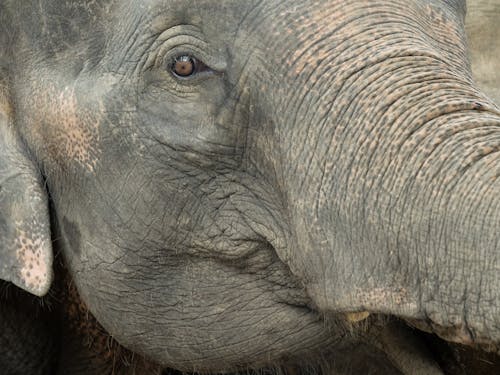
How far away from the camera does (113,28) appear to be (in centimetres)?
300

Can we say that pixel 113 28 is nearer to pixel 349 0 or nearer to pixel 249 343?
pixel 349 0

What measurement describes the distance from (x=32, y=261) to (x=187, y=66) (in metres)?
0.68

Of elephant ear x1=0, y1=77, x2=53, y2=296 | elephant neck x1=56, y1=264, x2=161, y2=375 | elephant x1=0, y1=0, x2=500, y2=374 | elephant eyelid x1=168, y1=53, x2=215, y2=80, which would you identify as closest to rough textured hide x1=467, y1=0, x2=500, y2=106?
elephant x1=0, y1=0, x2=500, y2=374

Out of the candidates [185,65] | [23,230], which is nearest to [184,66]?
[185,65]

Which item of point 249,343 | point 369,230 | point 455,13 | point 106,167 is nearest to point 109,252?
point 106,167

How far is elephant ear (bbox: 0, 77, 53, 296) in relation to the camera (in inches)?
120

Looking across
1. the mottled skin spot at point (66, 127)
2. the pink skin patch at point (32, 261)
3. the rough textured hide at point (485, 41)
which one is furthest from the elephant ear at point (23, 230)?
the rough textured hide at point (485, 41)

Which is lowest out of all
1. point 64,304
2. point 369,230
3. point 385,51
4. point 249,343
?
point 64,304

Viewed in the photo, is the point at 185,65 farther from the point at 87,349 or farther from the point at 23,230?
the point at 87,349

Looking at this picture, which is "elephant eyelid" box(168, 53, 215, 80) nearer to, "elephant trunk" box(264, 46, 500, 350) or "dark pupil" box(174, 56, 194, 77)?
"dark pupil" box(174, 56, 194, 77)

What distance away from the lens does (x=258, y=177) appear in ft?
9.36

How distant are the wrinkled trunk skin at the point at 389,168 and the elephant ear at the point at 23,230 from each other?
2.18ft

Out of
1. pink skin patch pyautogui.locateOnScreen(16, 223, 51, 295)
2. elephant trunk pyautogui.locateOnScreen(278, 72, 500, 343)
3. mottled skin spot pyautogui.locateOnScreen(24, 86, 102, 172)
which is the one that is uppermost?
elephant trunk pyautogui.locateOnScreen(278, 72, 500, 343)

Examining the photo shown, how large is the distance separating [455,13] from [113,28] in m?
0.88
